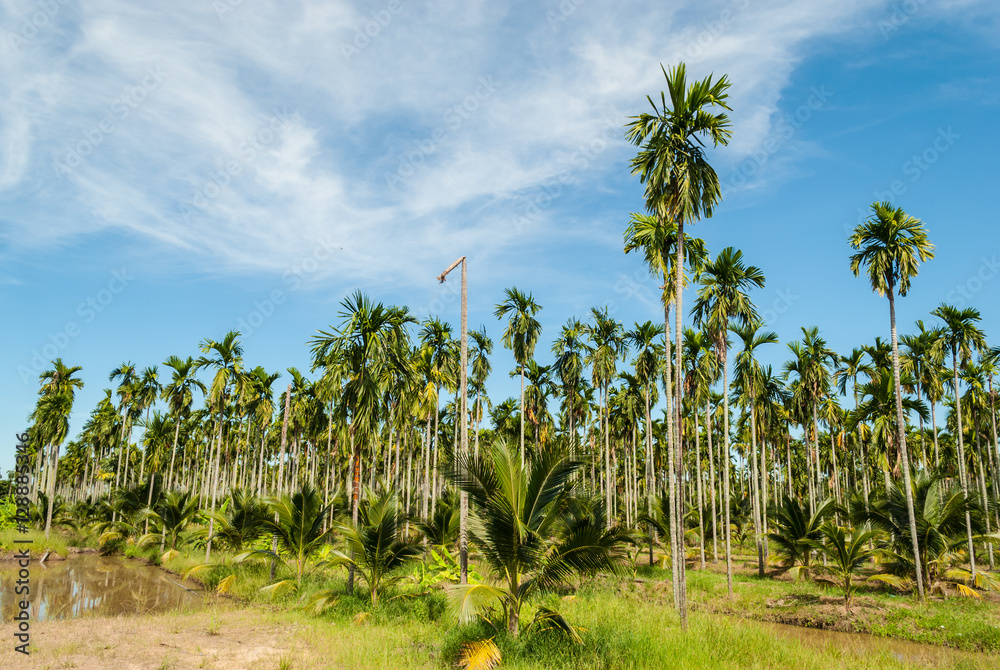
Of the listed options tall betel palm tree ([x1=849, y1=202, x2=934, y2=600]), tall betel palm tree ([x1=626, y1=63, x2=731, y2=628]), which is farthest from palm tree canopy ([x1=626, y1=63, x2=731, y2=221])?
tall betel palm tree ([x1=849, y1=202, x2=934, y2=600])

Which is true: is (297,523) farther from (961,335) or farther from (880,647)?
(961,335)

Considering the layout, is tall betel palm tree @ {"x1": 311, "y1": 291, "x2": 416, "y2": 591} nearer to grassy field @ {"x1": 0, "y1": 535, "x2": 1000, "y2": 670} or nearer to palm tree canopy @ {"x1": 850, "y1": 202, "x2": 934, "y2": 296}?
grassy field @ {"x1": 0, "y1": 535, "x2": 1000, "y2": 670}

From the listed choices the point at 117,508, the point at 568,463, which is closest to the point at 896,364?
the point at 568,463

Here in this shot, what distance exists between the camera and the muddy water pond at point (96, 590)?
60.0ft

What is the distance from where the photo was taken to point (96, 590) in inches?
888

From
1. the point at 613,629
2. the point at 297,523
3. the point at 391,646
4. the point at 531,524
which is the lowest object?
the point at 391,646

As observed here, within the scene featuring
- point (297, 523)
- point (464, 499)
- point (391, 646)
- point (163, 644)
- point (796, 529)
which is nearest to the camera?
point (163, 644)

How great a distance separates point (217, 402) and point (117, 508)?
559 inches

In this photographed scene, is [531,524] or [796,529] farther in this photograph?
[796,529]

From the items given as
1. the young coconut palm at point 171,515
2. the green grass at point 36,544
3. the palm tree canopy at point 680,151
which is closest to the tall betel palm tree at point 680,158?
the palm tree canopy at point 680,151

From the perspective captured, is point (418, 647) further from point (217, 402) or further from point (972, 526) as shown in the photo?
point (972, 526)

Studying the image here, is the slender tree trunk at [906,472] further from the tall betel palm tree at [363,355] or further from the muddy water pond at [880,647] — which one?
the tall betel palm tree at [363,355]

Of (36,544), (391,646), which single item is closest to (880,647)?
(391,646)

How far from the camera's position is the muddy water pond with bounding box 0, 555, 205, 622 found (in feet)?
60.0
